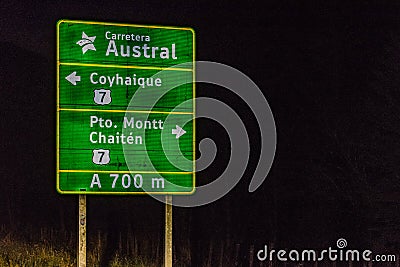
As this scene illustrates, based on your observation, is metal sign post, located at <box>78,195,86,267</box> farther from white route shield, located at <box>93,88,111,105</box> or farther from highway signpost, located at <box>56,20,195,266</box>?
white route shield, located at <box>93,88,111,105</box>

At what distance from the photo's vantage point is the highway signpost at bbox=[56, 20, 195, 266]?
11805 millimetres

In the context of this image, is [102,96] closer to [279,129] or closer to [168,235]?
[168,235]

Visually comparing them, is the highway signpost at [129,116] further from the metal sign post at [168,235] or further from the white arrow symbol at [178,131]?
the metal sign post at [168,235]

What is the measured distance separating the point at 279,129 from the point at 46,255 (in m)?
11.6

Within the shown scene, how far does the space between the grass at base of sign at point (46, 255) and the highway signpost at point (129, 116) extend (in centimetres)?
391

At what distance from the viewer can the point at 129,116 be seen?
471 inches

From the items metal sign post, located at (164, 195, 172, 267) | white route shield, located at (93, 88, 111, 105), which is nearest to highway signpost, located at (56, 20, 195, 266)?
white route shield, located at (93, 88, 111, 105)

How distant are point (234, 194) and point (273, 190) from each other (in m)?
1.02

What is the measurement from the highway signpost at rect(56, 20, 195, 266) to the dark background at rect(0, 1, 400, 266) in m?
11.3

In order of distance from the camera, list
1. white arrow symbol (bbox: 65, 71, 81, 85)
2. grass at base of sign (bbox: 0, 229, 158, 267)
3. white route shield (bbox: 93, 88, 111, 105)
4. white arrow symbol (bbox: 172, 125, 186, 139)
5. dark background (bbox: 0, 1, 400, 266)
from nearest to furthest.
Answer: white arrow symbol (bbox: 65, 71, 81, 85)
white route shield (bbox: 93, 88, 111, 105)
white arrow symbol (bbox: 172, 125, 186, 139)
grass at base of sign (bbox: 0, 229, 158, 267)
dark background (bbox: 0, 1, 400, 266)

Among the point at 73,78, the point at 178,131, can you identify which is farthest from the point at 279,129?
the point at 73,78

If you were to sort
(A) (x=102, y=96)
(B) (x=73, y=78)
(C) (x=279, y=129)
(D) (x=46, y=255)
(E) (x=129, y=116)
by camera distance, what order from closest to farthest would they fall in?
(B) (x=73, y=78), (A) (x=102, y=96), (E) (x=129, y=116), (D) (x=46, y=255), (C) (x=279, y=129)

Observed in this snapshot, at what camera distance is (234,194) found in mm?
27906

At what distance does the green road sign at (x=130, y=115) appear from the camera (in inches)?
465
